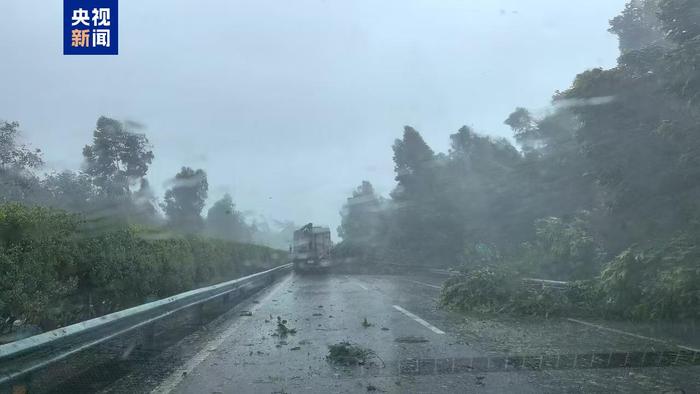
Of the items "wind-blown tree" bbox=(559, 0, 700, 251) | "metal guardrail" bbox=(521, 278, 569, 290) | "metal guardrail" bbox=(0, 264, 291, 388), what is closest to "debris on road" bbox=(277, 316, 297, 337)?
"metal guardrail" bbox=(0, 264, 291, 388)

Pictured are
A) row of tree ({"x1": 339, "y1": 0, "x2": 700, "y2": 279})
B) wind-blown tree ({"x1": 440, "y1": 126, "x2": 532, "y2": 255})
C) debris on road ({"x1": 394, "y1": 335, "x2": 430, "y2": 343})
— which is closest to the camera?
debris on road ({"x1": 394, "y1": 335, "x2": 430, "y2": 343})

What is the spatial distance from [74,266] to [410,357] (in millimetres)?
5127

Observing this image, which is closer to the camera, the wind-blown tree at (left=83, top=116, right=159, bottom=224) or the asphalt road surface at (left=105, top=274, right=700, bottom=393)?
the asphalt road surface at (left=105, top=274, right=700, bottom=393)

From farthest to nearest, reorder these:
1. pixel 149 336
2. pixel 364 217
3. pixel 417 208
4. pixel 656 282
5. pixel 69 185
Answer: pixel 364 217 < pixel 417 208 < pixel 69 185 < pixel 656 282 < pixel 149 336

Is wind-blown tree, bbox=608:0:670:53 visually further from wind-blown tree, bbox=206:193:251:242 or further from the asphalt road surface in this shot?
the asphalt road surface

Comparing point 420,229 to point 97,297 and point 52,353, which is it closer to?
point 97,297

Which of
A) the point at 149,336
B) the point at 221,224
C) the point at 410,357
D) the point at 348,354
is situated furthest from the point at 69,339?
the point at 221,224

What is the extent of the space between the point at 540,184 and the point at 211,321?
22381 millimetres

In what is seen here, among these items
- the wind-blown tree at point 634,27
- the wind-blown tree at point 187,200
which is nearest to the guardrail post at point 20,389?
the wind-blown tree at point 187,200

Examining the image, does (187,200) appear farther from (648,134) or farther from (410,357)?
(410,357)

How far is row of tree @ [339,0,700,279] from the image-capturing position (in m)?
14.1

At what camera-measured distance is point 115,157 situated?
1811 cm

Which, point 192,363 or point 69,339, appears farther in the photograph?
point 192,363

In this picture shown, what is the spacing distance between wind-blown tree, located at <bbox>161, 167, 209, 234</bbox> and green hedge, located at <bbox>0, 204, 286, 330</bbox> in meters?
3.86
